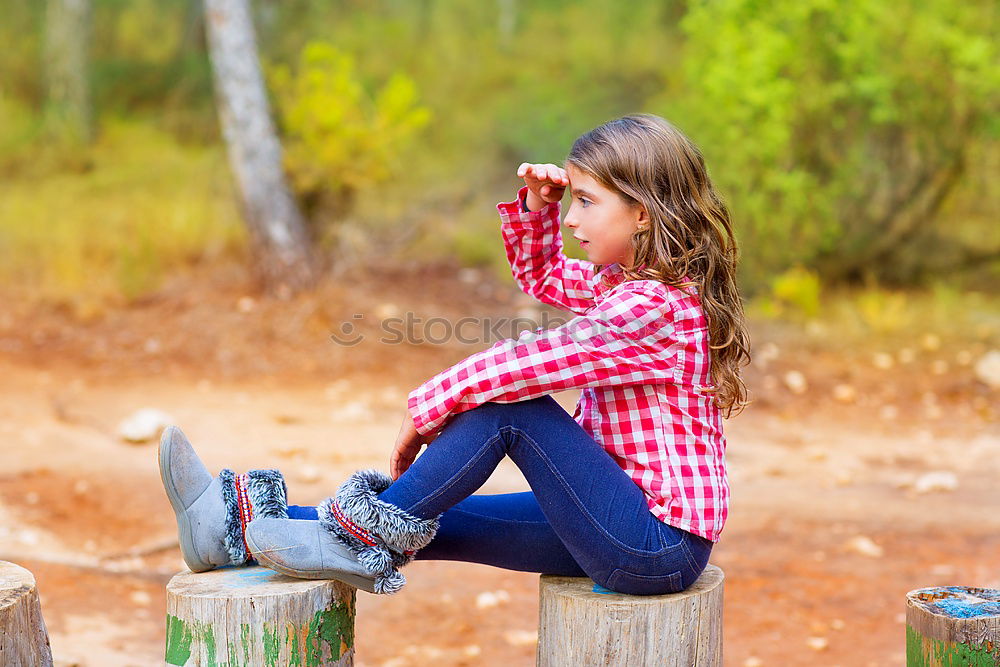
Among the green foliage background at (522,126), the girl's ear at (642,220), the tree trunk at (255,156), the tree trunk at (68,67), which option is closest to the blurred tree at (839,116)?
the green foliage background at (522,126)

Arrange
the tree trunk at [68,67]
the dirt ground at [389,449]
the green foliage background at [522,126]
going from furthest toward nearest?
the tree trunk at [68,67] → the green foliage background at [522,126] → the dirt ground at [389,449]

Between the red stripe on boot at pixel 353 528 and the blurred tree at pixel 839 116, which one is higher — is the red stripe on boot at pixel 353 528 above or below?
below

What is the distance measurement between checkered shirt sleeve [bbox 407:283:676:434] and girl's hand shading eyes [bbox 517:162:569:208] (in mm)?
353

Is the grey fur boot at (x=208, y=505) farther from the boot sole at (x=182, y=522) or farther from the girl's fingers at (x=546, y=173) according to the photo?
the girl's fingers at (x=546, y=173)

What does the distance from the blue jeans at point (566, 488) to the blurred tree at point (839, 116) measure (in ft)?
15.3

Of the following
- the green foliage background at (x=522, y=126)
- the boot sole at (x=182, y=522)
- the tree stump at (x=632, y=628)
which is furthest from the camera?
the green foliage background at (x=522, y=126)

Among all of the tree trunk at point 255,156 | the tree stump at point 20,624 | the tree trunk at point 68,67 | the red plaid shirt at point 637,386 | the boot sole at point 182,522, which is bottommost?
the tree stump at point 20,624

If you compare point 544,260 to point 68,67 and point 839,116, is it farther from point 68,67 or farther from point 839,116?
point 68,67

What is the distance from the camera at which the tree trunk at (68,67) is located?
848 centimetres

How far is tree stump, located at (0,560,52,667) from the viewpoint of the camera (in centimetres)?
191

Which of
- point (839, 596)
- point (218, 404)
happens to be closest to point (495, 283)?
point (218, 404)

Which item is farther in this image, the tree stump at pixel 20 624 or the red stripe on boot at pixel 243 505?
the red stripe on boot at pixel 243 505

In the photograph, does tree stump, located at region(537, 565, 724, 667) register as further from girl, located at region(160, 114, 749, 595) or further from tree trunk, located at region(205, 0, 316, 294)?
tree trunk, located at region(205, 0, 316, 294)

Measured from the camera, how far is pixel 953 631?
77.1 inches
